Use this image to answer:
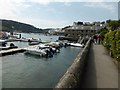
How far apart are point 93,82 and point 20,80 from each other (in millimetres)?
11168

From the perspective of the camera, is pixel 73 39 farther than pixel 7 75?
Yes

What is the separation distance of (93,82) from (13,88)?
8.78 meters

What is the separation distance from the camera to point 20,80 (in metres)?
21.3

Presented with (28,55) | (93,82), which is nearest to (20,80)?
(93,82)

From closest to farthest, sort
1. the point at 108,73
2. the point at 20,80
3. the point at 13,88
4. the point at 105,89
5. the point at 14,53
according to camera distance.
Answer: the point at 105,89 < the point at 108,73 < the point at 13,88 < the point at 20,80 < the point at 14,53

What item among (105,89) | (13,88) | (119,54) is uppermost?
(119,54)

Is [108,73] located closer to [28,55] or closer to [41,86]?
[41,86]

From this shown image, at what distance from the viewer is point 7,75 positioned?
2364 centimetres

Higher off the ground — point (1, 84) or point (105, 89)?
point (105, 89)

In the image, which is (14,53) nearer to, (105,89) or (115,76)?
(115,76)

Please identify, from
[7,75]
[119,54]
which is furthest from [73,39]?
[119,54]

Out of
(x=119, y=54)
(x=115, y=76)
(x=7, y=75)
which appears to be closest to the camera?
(x=115, y=76)

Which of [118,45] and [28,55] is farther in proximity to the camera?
[28,55]

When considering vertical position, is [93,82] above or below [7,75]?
above
